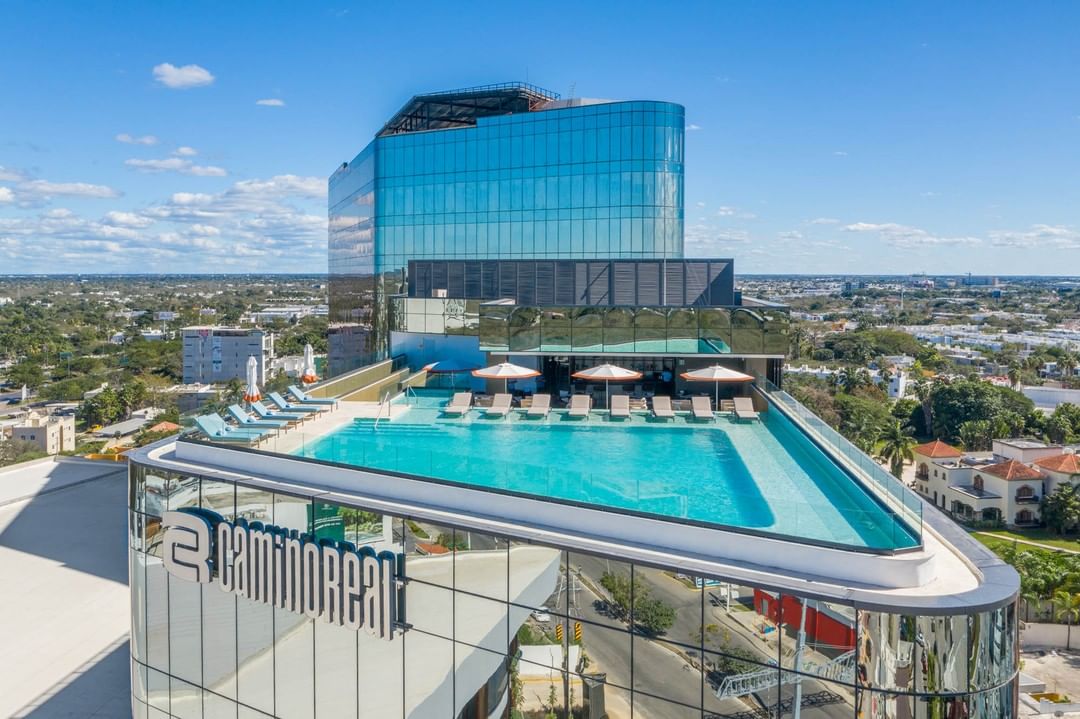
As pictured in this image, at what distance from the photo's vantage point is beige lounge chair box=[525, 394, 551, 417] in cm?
2117

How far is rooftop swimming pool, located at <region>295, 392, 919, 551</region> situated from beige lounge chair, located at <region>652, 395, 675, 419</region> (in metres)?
0.40

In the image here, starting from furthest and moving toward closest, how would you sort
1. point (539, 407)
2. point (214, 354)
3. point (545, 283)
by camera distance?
point (214, 354)
point (545, 283)
point (539, 407)

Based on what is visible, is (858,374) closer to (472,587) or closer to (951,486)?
(951,486)

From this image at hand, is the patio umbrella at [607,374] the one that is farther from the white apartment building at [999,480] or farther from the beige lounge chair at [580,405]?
the white apartment building at [999,480]

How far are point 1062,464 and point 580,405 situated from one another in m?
53.7

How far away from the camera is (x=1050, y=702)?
106 feet

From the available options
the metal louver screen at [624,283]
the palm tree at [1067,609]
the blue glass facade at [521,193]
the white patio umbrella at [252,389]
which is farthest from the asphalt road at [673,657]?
the blue glass facade at [521,193]

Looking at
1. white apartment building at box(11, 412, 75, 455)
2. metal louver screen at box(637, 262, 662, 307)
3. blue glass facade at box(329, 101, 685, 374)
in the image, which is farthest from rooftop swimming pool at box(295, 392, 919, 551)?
white apartment building at box(11, 412, 75, 455)

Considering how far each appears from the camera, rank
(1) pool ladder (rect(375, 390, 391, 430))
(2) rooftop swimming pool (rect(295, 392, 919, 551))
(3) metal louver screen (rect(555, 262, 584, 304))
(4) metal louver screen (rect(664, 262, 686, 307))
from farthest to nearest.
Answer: (3) metal louver screen (rect(555, 262, 584, 304)), (4) metal louver screen (rect(664, 262, 686, 307)), (1) pool ladder (rect(375, 390, 391, 430)), (2) rooftop swimming pool (rect(295, 392, 919, 551))

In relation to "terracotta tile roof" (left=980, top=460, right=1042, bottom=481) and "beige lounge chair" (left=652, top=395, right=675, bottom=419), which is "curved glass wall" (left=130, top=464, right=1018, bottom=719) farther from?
"terracotta tile roof" (left=980, top=460, right=1042, bottom=481)

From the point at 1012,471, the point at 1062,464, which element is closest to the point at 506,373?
the point at 1012,471

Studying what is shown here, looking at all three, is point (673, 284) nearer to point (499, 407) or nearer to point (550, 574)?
point (499, 407)

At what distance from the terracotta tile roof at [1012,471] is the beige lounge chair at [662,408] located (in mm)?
48595

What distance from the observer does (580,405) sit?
2150 cm
